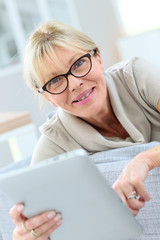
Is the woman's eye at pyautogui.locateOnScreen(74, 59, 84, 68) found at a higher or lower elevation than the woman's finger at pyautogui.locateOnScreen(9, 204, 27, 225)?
higher

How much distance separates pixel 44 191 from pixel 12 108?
4.24 metres

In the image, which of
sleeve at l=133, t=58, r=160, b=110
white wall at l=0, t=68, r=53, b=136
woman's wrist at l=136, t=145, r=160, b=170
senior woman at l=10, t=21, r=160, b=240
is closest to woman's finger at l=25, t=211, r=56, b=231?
woman's wrist at l=136, t=145, r=160, b=170

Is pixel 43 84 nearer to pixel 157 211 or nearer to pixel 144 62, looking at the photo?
pixel 144 62

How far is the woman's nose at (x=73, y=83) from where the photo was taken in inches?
66.4

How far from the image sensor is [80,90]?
1714 millimetres

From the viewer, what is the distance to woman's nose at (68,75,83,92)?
66.4 inches

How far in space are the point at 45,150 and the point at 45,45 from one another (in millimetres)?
424

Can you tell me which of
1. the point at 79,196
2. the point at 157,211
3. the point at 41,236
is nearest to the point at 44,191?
the point at 79,196

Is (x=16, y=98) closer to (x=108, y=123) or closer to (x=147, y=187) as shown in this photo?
(x=108, y=123)

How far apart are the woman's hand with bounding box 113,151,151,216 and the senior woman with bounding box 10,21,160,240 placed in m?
0.49

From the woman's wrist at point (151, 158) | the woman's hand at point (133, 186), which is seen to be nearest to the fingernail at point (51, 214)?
the woman's hand at point (133, 186)

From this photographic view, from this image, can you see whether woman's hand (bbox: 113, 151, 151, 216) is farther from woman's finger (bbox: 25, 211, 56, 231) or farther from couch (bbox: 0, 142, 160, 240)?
woman's finger (bbox: 25, 211, 56, 231)

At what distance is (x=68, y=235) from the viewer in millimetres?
1245

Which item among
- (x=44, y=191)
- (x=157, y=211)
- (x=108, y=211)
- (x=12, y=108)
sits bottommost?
(x=12, y=108)
